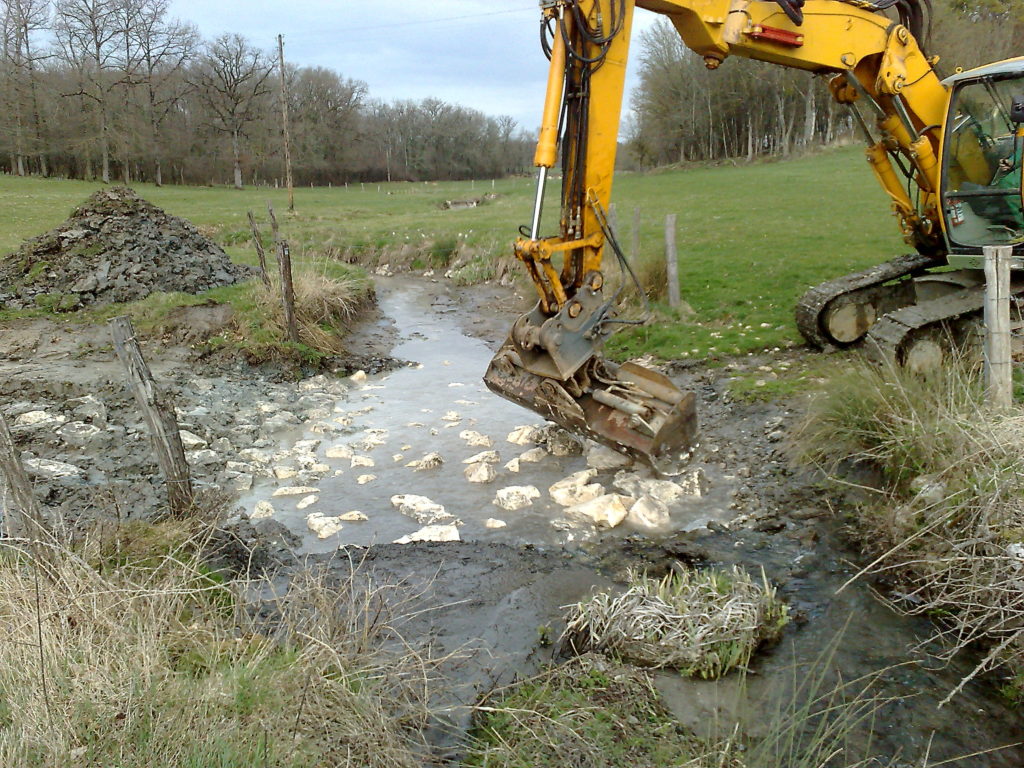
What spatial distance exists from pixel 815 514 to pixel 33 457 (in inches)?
267

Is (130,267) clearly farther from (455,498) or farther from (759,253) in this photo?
(759,253)

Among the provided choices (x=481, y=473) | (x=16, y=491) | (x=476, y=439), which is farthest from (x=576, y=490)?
(x=16, y=491)

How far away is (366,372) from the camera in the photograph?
11102mm

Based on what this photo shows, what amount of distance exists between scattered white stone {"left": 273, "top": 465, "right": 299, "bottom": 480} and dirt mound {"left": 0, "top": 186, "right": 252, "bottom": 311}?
7068 mm

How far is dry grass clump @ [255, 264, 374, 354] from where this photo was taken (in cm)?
1151

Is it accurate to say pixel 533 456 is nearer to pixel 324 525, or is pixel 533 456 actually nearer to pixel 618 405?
pixel 618 405

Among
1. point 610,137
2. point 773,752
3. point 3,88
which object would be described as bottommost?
point 773,752

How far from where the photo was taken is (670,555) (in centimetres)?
562

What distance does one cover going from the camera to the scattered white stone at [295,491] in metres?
7.05

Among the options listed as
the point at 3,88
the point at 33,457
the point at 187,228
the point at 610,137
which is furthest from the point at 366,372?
the point at 3,88

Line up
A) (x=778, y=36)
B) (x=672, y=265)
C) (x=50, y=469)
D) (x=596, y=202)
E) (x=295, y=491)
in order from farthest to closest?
(x=672, y=265), (x=295, y=491), (x=50, y=469), (x=778, y=36), (x=596, y=202)

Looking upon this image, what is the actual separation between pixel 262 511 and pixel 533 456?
2.54 metres

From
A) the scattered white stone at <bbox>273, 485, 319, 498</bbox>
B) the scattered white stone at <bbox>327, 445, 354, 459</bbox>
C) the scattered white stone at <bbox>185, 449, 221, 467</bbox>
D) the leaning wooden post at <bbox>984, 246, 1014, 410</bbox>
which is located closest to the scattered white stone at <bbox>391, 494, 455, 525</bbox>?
the scattered white stone at <bbox>273, 485, 319, 498</bbox>

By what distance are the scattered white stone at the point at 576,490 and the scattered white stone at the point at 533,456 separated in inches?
23.0
